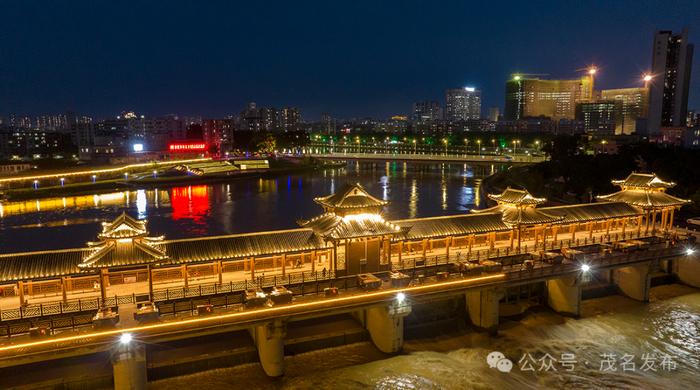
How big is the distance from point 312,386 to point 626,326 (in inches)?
619

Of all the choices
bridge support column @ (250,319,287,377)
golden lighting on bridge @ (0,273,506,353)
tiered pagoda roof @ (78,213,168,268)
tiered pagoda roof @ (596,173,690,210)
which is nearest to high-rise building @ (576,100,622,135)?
tiered pagoda roof @ (596,173,690,210)

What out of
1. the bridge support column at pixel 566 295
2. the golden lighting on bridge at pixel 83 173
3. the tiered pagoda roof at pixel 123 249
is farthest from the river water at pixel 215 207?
the bridge support column at pixel 566 295

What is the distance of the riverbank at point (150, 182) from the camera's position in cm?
7094

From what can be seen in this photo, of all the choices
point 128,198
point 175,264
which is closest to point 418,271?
point 175,264

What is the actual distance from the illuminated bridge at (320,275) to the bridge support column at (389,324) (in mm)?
55

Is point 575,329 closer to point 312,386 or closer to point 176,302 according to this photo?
point 312,386

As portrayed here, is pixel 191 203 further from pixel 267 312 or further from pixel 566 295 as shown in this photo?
pixel 566 295

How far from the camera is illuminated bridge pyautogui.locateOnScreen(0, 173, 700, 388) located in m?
17.2

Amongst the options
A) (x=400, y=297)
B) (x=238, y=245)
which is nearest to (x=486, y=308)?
(x=400, y=297)

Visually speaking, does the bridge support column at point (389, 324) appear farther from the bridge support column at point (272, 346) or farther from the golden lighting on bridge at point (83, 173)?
the golden lighting on bridge at point (83, 173)

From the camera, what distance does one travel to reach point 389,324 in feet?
67.9

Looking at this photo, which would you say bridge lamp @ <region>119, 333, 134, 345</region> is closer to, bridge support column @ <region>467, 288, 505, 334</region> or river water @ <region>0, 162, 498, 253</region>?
bridge support column @ <region>467, 288, 505, 334</region>

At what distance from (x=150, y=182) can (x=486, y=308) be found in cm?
7178

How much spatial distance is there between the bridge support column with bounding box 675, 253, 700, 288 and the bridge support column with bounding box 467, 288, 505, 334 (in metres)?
13.8
